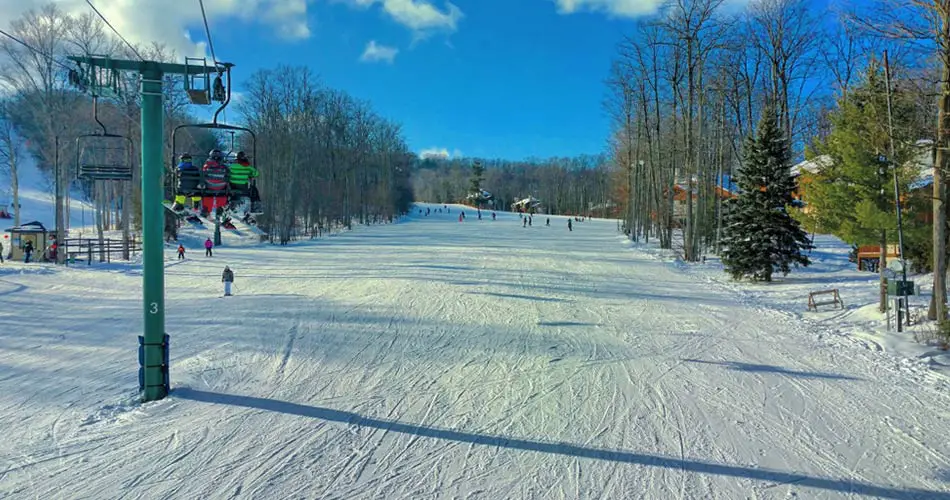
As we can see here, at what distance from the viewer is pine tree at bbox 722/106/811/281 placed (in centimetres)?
1850

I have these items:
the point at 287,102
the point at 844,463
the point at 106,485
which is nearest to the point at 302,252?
the point at 287,102

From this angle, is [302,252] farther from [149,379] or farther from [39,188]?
[39,188]

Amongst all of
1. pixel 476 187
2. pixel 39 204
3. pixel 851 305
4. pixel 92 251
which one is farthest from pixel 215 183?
pixel 476 187

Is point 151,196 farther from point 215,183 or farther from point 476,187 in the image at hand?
point 476,187

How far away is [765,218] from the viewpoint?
1875 centimetres

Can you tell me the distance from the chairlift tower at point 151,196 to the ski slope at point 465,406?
0.51 metres

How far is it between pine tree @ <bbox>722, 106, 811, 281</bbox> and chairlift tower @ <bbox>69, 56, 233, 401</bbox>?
55.7 ft

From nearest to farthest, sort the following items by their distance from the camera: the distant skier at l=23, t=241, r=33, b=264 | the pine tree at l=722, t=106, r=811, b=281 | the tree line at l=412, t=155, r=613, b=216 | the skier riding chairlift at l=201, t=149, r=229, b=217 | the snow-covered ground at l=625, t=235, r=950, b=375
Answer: the skier riding chairlift at l=201, t=149, r=229, b=217, the snow-covered ground at l=625, t=235, r=950, b=375, the pine tree at l=722, t=106, r=811, b=281, the distant skier at l=23, t=241, r=33, b=264, the tree line at l=412, t=155, r=613, b=216

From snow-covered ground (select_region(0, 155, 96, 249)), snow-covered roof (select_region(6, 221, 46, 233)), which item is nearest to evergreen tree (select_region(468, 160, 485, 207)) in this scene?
snow-covered ground (select_region(0, 155, 96, 249))

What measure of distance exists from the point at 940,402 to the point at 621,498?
210 inches

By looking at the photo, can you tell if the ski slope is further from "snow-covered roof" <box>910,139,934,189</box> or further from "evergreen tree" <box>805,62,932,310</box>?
"evergreen tree" <box>805,62,932,310</box>

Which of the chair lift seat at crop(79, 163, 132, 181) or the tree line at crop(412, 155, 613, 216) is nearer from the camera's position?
the chair lift seat at crop(79, 163, 132, 181)

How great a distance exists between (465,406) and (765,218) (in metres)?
15.5

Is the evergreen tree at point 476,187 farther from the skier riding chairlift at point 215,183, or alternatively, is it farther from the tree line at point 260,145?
the skier riding chairlift at point 215,183
